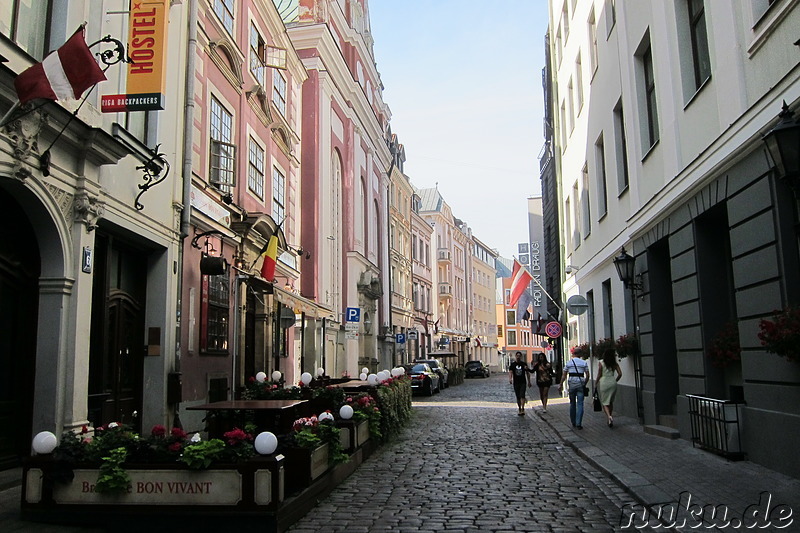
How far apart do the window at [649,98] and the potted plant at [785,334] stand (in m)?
7.21

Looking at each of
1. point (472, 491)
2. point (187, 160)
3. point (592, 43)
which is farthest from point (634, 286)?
point (187, 160)

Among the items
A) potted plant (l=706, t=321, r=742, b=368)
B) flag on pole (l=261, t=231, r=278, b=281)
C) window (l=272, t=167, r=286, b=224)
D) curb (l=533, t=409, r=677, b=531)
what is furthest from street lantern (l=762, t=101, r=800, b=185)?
window (l=272, t=167, r=286, b=224)

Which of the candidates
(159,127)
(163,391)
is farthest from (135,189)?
(163,391)

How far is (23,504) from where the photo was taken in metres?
6.25

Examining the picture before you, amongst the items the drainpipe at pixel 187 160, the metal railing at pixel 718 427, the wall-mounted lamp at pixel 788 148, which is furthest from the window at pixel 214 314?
the wall-mounted lamp at pixel 788 148

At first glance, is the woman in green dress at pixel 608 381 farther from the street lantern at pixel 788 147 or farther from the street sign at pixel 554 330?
the street sign at pixel 554 330

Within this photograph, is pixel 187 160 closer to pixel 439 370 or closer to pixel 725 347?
pixel 725 347

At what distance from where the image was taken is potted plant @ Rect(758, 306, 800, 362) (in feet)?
22.7

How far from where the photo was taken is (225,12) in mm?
16375

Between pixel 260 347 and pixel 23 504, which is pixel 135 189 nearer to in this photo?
pixel 23 504

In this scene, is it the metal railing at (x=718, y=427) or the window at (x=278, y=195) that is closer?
the metal railing at (x=718, y=427)

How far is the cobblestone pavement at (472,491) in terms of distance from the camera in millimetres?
6520

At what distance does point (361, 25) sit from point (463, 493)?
32797 millimetres

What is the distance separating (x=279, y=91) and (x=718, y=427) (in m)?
16.2
